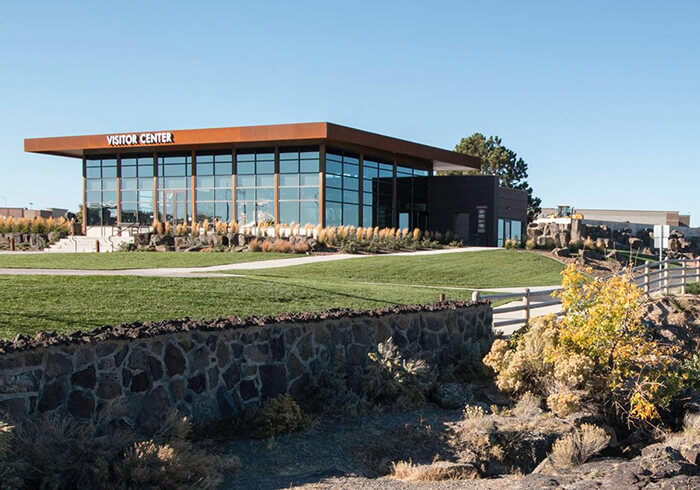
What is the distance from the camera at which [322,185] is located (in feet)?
Answer: 135

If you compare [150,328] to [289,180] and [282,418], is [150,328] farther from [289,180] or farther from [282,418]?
[289,180]

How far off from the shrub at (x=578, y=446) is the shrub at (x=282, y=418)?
3.40 metres

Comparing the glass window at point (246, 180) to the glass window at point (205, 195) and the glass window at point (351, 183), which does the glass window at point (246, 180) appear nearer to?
the glass window at point (205, 195)

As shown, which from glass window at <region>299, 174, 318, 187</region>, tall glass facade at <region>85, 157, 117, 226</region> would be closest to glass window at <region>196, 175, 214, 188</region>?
tall glass facade at <region>85, 157, 117, 226</region>

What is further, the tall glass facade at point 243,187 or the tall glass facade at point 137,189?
the tall glass facade at point 137,189

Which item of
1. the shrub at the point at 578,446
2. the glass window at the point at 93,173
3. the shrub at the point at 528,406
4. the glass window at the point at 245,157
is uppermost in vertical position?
the glass window at the point at 245,157

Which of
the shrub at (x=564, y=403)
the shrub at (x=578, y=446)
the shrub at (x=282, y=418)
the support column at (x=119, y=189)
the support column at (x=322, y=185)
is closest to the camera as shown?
the shrub at (x=578, y=446)

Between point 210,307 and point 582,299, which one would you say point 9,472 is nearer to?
point 210,307

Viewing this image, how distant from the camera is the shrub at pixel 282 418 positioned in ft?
32.5

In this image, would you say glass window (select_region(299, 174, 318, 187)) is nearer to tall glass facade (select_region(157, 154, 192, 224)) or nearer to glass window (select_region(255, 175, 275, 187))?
glass window (select_region(255, 175, 275, 187))

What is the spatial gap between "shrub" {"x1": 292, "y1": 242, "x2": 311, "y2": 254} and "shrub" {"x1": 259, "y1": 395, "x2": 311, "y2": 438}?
23.2 metres

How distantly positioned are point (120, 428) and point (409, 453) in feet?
11.9

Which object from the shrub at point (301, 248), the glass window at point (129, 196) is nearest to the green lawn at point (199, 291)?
the shrub at point (301, 248)

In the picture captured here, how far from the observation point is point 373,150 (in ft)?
148
